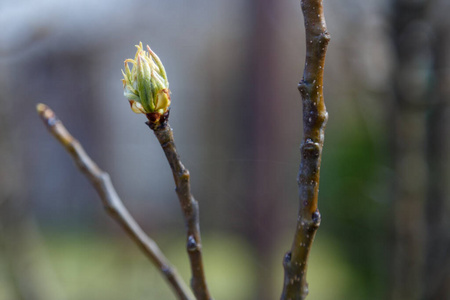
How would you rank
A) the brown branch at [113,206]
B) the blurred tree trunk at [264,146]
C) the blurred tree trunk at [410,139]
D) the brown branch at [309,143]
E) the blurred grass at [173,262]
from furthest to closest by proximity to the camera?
the blurred grass at [173,262], the blurred tree trunk at [264,146], the blurred tree trunk at [410,139], the brown branch at [113,206], the brown branch at [309,143]

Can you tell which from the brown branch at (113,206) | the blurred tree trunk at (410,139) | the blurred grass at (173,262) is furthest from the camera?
the blurred grass at (173,262)

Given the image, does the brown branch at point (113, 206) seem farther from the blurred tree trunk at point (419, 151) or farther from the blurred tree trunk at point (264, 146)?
the blurred tree trunk at point (264, 146)

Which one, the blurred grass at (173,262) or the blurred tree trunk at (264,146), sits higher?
the blurred tree trunk at (264,146)

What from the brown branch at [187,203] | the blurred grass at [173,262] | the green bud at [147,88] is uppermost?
the green bud at [147,88]

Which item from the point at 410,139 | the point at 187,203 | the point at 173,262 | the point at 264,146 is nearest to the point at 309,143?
the point at 187,203

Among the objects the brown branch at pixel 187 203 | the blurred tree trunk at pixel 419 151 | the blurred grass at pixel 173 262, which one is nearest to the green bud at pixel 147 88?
the brown branch at pixel 187 203

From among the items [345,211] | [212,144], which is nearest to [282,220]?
[345,211]

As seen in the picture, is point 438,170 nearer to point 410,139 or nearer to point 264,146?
point 410,139
